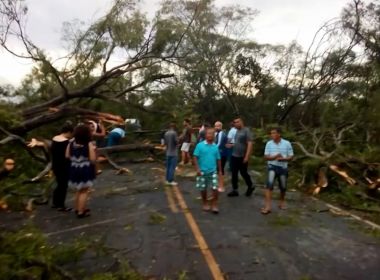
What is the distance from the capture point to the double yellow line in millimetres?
6116

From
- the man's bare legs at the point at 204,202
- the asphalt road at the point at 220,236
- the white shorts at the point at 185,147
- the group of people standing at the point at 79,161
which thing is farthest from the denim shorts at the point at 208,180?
the white shorts at the point at 185,147

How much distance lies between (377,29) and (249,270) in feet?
72.4

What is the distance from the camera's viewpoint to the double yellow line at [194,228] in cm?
612

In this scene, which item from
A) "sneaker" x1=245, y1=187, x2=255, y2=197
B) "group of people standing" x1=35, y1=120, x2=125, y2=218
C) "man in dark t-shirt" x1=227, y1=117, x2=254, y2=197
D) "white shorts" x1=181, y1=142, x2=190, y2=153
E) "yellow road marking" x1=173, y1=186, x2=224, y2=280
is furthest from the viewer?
"white shorts" x1=181, y1=142, x2=190, y2=153

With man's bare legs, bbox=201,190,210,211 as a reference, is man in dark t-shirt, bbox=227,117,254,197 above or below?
above

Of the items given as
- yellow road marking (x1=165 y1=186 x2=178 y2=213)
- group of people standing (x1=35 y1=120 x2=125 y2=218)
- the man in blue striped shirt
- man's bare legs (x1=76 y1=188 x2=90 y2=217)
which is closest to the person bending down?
yellow road marking (x1=165 y1=186 x2=178 y2=213)

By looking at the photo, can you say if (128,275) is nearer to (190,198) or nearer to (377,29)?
(190,198)

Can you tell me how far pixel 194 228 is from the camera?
812 centimetres

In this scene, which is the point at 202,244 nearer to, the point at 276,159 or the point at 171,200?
the point at 276,159

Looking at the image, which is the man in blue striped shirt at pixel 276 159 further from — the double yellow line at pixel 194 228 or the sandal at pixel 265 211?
the double yellow line at pixel 194 228

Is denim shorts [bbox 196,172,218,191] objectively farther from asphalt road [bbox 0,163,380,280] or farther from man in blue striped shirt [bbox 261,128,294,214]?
man in blue striped shirt [bbox 261,128,294,214]

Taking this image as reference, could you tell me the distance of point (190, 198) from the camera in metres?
10.9

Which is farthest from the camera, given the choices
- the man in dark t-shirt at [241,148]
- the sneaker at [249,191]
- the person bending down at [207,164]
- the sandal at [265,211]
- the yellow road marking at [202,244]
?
the sneaker at [249,191]

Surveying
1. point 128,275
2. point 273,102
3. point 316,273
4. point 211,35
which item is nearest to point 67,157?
point 128,275
